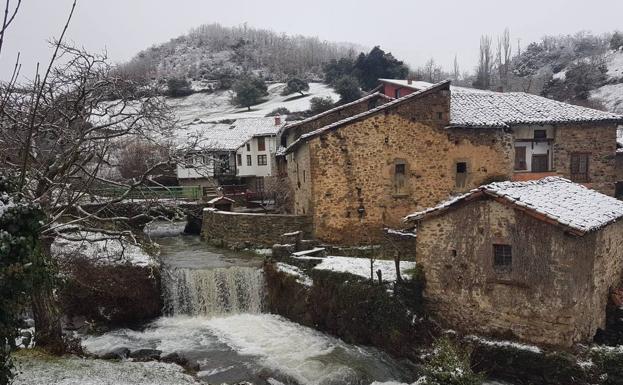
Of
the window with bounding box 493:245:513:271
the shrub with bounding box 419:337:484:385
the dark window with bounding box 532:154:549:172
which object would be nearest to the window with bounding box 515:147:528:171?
the dark window with bounding box 532:154:549:172

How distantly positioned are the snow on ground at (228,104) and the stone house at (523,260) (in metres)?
41.3

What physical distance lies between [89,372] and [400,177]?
14.4 meters

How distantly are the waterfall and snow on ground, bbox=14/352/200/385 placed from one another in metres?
6.02

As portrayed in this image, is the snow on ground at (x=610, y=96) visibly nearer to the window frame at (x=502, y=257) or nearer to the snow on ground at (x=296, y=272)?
the window frame at (x=502, y=257)

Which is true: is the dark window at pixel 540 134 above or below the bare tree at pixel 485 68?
below

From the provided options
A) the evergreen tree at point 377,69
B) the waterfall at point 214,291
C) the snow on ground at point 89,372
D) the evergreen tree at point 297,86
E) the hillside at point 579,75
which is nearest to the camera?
the snow on ground at point 89,372

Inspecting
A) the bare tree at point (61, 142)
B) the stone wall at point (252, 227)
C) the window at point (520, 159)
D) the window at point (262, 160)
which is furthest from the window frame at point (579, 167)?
the window at point (262, 160)

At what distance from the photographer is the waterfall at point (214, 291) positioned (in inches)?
671

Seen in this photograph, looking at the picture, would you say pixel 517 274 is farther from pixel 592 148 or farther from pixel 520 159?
pixel 592 148

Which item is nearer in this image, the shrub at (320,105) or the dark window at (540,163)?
the dark window at (540,163)

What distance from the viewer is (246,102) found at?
61188 mm

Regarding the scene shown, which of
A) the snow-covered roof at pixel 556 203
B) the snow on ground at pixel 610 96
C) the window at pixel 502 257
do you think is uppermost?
the snow on ground at pixel 610 96

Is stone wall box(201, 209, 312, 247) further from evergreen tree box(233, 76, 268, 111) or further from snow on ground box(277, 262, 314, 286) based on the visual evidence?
evergreen tree box(233, 76, 268, 111)

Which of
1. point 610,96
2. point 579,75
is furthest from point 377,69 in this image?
point 610,96
